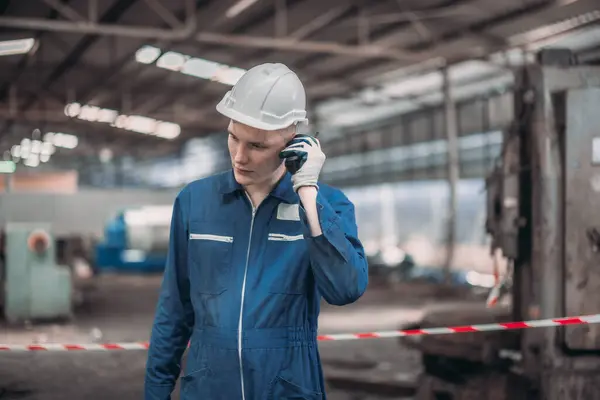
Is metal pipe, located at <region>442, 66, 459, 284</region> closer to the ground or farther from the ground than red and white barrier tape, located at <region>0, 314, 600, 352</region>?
farther from the ground

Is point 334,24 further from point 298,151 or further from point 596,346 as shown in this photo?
point 298,151

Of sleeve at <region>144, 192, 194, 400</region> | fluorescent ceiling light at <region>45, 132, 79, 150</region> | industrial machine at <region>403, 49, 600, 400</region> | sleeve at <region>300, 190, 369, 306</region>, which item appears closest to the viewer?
sleeve at <region>300, 190, 369, 306</region>

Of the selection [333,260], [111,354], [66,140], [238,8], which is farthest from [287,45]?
[333,260]

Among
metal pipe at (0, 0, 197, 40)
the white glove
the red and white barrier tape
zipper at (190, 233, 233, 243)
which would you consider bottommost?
the red and white barrier tape

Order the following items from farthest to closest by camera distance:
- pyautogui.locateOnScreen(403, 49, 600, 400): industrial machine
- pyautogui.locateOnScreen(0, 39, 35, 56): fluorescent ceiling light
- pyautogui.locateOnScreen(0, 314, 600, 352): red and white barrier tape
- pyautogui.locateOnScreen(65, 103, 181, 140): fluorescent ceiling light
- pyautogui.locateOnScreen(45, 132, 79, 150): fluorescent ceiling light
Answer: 1. pyautogui.locateOnScreen(65, 103, 181, 140): fluorescent ceiling light
2. pyautogui.locateOnScreen(45, 132, 79, 150): fluorescent ceiling light
3. pyautogui.locateOnScreen(0, 39, 35, 56): fluorescent ceiling light
4. pyautogui.locateOnScreen(403, 49, 600, 400): industrial machine
5. pyautogui.locateOnScreen(0, 314, 600, 352): red and white barrier tape

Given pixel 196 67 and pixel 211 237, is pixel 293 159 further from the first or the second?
pixel 196 67

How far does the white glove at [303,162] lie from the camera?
2.07m

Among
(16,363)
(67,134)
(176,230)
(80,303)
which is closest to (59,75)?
(67,134)

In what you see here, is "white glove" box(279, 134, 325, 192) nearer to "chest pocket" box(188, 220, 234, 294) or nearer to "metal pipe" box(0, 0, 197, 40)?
"chest pocket" box(188, 220, 234, 294)

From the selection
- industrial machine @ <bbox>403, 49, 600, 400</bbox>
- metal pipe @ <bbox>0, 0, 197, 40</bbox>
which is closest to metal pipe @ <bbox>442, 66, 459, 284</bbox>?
metal pipe @ <bbox>0, 0, 197, 40</bbox>

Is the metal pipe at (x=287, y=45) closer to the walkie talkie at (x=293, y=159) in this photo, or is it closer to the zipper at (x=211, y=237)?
the zipper at (x=211, y=237)

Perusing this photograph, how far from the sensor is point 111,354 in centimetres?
808

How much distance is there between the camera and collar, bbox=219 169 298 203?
7.37 ft

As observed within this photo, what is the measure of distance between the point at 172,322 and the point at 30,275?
27.6 ft
